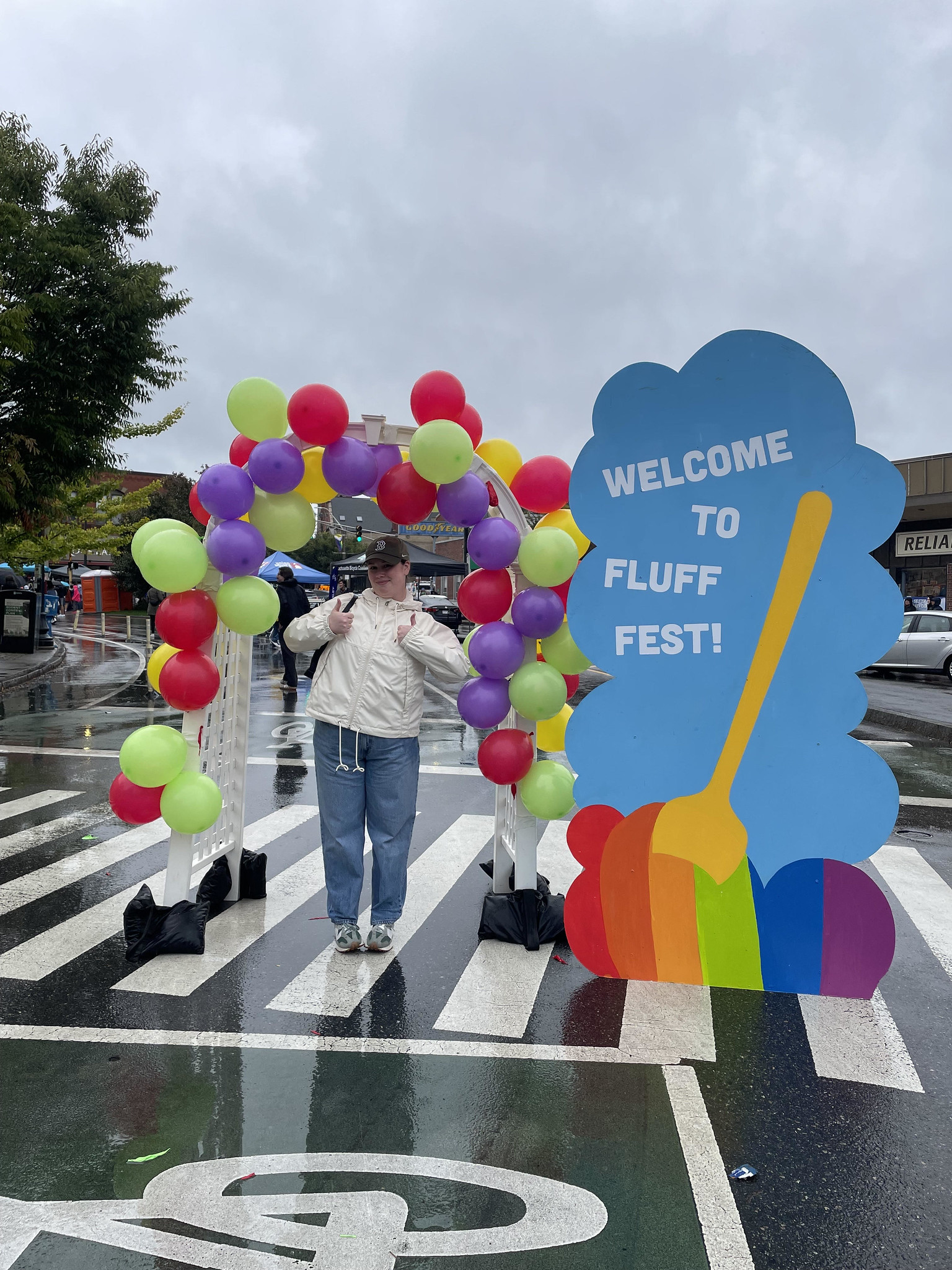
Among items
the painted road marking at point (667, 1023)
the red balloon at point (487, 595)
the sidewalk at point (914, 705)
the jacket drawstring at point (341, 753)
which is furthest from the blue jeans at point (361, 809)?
the sidewalk at point (914, 705)

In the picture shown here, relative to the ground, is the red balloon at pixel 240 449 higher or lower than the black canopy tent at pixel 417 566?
lower

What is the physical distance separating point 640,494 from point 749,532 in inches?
20.2

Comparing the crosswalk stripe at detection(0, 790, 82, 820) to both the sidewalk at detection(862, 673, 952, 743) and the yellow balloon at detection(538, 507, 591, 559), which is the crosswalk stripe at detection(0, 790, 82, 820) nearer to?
the yellow balloon at detection(538, 507, 591, 559)

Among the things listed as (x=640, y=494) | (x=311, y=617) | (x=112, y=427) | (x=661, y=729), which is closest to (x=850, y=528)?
(x=640, y=494)

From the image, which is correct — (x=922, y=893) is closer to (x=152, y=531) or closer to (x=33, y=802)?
(x=152, y=531)

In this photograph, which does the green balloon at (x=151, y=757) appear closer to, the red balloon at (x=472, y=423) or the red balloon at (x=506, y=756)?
the red balloon at (x=506, y=756)

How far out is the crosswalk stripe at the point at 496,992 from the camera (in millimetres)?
3791

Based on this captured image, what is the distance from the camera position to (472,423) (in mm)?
4598

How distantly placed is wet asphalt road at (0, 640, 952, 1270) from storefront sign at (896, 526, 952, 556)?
2909 centimetres

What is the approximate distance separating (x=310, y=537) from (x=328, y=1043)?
2416mm

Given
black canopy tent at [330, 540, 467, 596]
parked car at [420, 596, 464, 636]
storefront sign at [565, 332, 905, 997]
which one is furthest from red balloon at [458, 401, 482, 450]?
parked car at [420, 596, 464, 636]

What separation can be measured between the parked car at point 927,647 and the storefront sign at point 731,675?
1737cm

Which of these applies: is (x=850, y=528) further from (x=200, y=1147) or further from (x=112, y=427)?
(x=112, y=427)

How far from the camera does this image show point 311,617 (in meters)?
4.35
